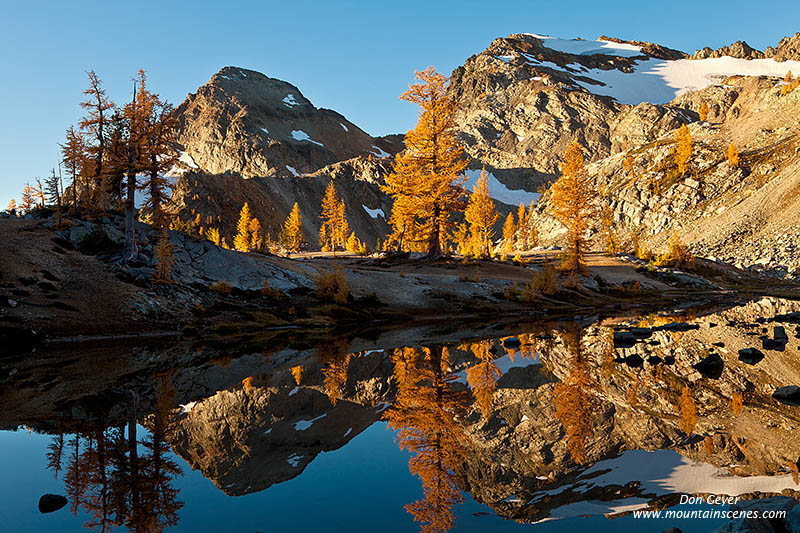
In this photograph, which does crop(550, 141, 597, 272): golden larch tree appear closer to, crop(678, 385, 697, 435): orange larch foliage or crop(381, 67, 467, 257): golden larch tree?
crop(381, 67, 467, 257): golden larch tree

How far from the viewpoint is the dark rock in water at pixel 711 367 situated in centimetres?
1265

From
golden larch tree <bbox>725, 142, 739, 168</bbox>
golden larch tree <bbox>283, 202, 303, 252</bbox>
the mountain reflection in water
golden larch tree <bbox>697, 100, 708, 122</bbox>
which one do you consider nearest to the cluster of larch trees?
the mountain reflection in water

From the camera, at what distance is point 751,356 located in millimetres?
15172

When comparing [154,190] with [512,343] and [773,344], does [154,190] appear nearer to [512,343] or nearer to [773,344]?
[512,343]

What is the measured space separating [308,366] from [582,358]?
9659mm

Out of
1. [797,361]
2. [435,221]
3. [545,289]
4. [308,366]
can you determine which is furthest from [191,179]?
[797,361]

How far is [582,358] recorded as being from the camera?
49.8 ft

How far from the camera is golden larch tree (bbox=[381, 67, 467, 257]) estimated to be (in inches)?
1599

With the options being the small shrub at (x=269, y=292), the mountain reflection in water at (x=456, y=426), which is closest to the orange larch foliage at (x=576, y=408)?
the mountain reflection in water at (x=456, y=426)

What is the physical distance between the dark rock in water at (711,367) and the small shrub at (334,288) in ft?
68.2

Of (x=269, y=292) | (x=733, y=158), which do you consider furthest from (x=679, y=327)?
(x=733, y=158)

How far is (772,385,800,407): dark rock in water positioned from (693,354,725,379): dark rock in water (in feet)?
6.66

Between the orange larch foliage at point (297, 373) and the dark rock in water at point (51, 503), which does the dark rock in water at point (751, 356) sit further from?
the dark rock in water at point (51, 503)

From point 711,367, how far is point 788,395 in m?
3.34
